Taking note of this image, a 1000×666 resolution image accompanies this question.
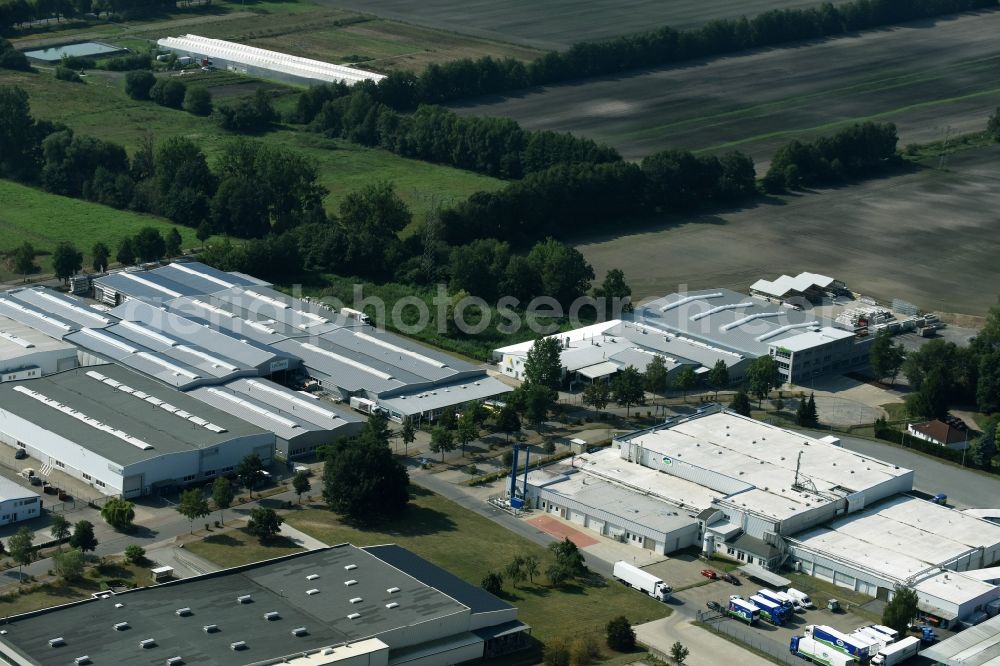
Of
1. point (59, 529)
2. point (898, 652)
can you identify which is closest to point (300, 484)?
point (59, 529)

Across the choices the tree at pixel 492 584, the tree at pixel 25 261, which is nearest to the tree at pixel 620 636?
the tree at pixel 492 584

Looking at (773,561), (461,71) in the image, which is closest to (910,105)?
(461,71)

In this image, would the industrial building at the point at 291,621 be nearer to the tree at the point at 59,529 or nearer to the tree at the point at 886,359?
the tree at the point at 59,529

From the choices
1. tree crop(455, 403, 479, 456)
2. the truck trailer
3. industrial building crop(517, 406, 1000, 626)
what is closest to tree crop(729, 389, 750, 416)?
industrial building crop(517, 406, 1000, 626)

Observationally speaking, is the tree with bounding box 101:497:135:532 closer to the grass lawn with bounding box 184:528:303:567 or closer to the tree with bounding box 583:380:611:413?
the grass lawn with bounding box 184:528:303:567

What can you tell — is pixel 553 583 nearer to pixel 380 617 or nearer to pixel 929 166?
pixel 380 617

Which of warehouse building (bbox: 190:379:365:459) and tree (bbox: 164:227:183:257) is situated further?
A: tree (bbox: 164:227:183:257)

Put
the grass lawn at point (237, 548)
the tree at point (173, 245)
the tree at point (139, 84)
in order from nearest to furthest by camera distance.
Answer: the grass lawn at point (237, 548) → the tree at point (173, 245) → the tree at point (139, 84)
